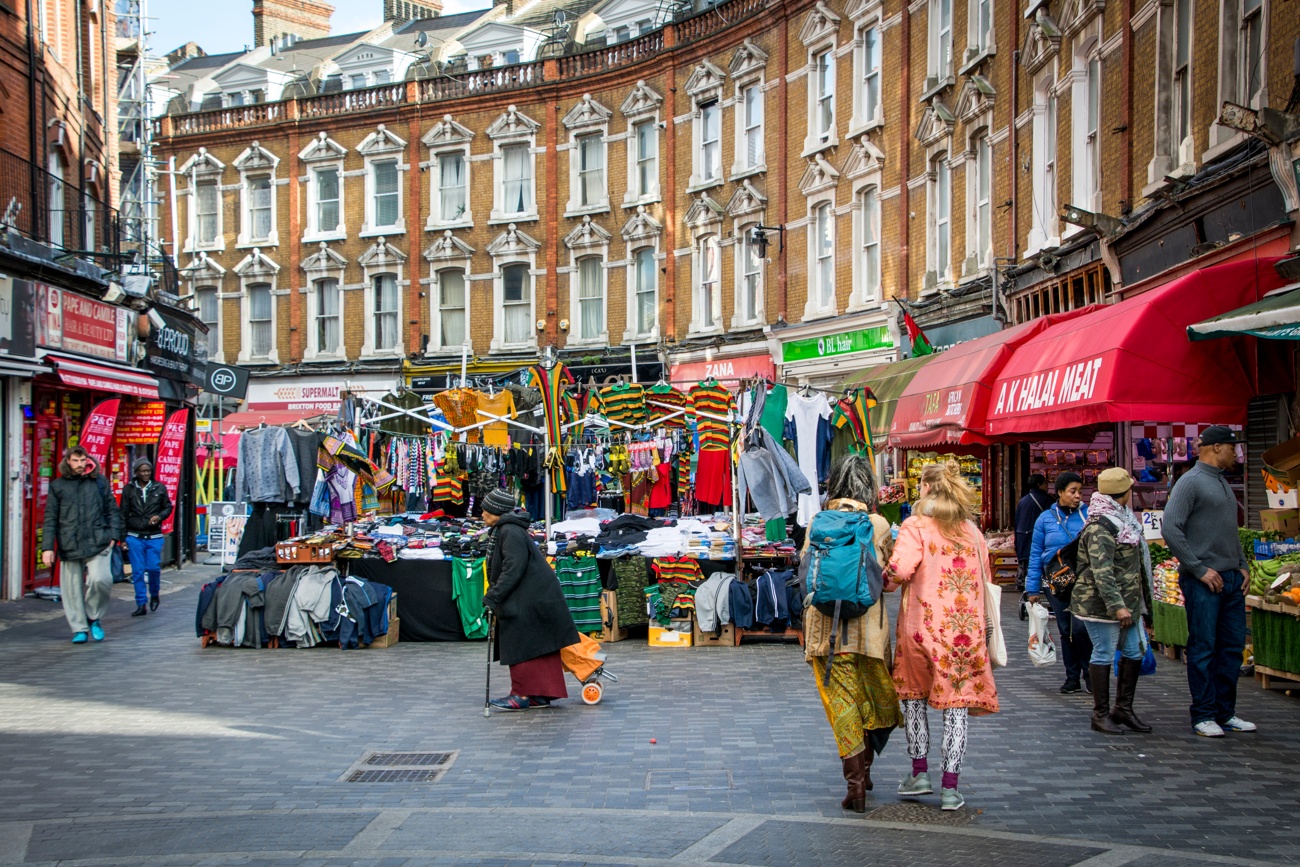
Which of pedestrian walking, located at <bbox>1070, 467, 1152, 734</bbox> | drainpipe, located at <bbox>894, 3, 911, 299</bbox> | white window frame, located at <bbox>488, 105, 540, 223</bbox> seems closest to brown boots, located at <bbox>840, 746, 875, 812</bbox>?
pedestrian walking, located at <bbox>1070, 467, 1152, 734</bbox>

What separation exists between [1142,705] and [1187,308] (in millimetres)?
3622

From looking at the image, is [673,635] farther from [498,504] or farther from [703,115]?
[703,115]

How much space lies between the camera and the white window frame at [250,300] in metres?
39.2

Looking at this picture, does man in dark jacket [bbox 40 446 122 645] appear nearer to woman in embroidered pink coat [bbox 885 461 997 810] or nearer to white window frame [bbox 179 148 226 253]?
woman in embroidered pink coat [bbox 885 461 997 810]

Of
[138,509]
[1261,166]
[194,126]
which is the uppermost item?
[194,126]

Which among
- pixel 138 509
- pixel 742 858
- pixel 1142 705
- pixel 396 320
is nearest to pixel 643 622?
pixel 1142 705

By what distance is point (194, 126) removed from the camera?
40250mm

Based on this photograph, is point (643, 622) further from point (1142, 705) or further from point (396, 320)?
point (396, 320)

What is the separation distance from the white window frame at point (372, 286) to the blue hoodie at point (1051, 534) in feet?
94.2

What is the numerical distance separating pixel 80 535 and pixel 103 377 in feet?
20.1

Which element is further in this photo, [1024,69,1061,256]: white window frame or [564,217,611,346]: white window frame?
[564,217,611,346]: white window frame

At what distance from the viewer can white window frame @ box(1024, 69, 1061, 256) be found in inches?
738

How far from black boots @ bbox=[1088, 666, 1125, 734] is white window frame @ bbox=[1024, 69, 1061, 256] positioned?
10793mm

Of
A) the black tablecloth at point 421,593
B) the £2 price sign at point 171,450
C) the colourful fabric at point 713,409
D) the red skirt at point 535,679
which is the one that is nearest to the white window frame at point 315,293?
the £2 price sign at point 171,450
